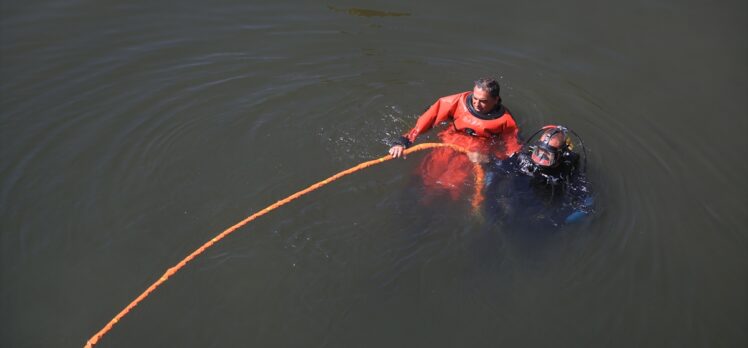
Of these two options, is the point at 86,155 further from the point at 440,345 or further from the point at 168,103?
the point at 440,345

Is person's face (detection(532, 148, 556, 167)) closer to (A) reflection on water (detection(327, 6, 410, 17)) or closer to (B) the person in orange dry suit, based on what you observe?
(B) the person in orange dry suit

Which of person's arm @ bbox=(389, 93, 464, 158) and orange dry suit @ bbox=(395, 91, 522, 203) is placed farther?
person's arm @ bbox=(389, 93, 464, 158)

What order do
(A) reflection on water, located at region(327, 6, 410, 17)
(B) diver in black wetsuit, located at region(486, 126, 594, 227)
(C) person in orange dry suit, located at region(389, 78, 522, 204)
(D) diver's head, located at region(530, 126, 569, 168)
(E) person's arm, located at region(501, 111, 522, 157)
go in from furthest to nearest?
(A) reflection on water, located at region(327, 6, 410, 17), (E) person's arm, located at region(501, 111, 522, 157), (C) person in orange dry suit, located at region(389, 78, 522, 204), (B) diver in black wetsuit, located at region(486, 126, 594, 227), (D) diver's head, located at region(530, 126, 569, 168)

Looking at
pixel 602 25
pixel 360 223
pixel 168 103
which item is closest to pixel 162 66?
pixel 168 103

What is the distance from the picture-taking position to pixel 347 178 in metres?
5.85

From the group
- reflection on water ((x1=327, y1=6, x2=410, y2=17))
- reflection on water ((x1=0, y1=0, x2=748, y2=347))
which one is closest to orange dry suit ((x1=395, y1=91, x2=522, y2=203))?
reflection on water ((x1=0, y1=0, x2=748, y2=347))

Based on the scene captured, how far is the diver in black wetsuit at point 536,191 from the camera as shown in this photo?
18.2ft

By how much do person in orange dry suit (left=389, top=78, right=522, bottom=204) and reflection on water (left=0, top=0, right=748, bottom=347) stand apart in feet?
0.69

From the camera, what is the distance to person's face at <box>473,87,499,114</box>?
558 cm

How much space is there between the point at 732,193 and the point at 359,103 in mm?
4164

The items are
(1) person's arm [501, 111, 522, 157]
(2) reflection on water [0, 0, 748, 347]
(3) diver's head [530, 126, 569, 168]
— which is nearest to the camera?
(2) reflection on water [0, 0, 748, 347]

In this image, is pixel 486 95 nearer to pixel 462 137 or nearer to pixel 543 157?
pixel 462 137

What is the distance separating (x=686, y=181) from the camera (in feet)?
20.7

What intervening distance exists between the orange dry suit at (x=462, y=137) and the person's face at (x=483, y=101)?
6 cm
